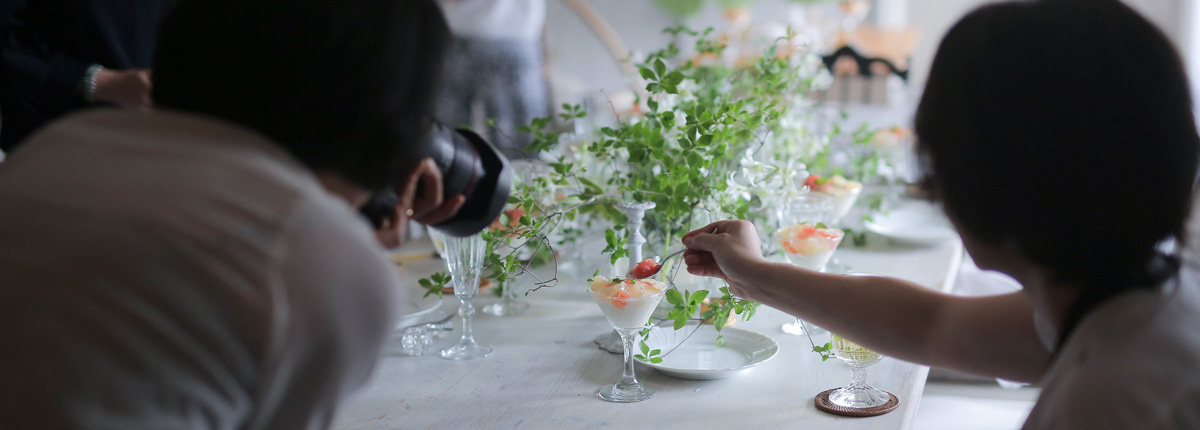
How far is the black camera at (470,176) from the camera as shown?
80cm

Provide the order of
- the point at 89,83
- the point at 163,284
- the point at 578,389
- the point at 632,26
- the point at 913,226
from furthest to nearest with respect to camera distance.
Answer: the point at 632,26 < the point at 913,226 < the point at 89,83 < the point at 578,389 < the point at 163,284

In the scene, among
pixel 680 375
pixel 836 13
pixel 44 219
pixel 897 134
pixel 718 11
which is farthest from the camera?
pixel 718 11

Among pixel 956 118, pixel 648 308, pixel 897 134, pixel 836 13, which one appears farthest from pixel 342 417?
pixel 836 13

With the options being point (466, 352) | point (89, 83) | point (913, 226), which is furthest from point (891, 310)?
point (89, 83)

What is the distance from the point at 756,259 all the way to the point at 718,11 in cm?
407

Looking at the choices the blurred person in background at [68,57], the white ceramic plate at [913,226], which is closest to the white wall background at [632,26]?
the white ceramic plate at [913,226]

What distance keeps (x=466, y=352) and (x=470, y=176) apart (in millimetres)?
419

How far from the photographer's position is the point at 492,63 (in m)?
3.56

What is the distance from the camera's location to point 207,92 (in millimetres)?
557

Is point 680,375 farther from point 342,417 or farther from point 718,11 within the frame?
point 718,11

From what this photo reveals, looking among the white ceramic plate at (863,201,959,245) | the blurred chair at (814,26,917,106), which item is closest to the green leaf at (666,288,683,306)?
the white ceramic plate at (863,201,959,245)

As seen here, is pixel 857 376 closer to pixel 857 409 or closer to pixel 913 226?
pixel 857 409

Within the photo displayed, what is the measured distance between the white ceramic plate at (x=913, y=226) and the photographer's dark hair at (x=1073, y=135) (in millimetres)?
993

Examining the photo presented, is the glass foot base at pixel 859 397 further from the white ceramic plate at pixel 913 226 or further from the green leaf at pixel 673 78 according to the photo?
the white ceramic plate at pixel 913 226
